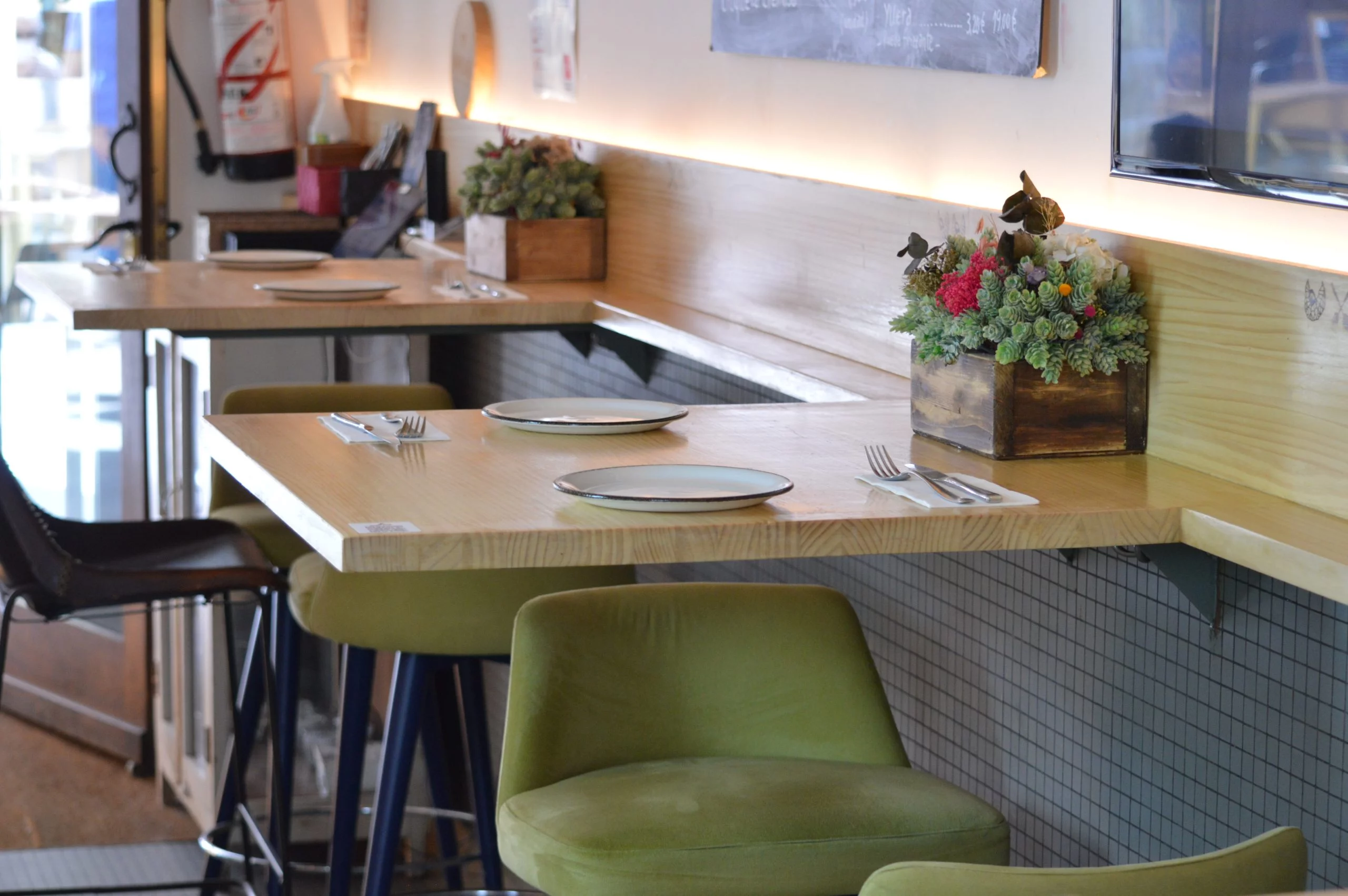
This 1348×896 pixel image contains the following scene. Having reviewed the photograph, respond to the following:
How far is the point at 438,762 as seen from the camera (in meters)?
2.95

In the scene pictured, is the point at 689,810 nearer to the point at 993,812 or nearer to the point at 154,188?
the point at 993,812

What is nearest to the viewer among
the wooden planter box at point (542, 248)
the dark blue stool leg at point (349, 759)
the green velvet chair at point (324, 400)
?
the dark blue stool leg at point (349, 759)

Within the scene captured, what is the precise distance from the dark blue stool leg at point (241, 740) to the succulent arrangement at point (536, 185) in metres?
0.89

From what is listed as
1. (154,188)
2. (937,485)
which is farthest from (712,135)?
(154,188)

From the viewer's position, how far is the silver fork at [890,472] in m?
1.64

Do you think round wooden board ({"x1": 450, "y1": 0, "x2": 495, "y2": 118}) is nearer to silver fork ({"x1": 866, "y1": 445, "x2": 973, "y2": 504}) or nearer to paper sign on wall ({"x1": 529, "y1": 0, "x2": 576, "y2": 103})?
paper sign on wall ({"x1": 529, "y1": 0, "x2": 576, "y2": 103})

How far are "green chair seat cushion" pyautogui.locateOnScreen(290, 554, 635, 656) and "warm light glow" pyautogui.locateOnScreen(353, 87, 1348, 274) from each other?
0.67 meters

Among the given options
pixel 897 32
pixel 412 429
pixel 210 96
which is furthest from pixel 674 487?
pixel 210 96

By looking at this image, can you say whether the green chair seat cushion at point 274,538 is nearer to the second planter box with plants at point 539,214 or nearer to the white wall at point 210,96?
the second planter box with plants at point 539,214

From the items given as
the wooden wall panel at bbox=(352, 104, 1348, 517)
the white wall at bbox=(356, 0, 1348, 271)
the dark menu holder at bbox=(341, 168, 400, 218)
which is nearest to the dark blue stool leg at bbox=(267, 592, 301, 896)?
the wooden wall panel at bbox=(352, 104, 1348, 517)

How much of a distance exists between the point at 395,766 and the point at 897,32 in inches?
46.5

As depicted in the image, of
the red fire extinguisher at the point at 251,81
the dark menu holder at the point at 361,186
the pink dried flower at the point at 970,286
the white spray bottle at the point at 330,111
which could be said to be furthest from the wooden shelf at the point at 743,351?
the red fire extinguisher at the point at 251,81

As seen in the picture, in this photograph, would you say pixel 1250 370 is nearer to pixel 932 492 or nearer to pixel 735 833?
pixel 932 492

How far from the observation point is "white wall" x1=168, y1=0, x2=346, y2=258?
4867 mm
